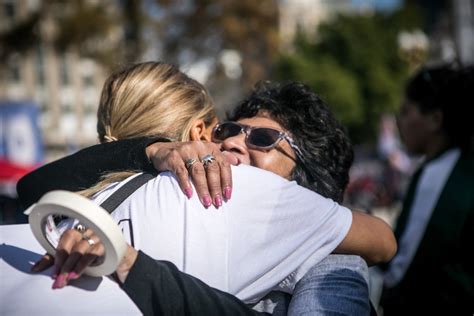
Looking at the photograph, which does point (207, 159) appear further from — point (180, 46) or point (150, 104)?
point (180, 46)

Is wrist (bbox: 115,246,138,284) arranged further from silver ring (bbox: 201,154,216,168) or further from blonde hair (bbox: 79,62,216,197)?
blonde hair (bbox: 79,62,216,197)

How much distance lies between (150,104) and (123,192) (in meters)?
0.44

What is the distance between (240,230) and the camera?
5.76ft

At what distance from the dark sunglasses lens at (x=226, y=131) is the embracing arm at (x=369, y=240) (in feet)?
1.57

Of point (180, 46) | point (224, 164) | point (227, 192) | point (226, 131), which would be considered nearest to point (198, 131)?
point (226, 131)

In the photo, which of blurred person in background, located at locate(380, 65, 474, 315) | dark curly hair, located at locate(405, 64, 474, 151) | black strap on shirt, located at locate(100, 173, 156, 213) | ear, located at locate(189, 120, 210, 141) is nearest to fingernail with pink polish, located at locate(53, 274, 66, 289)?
black strap on shirt, located at locate(100, 173, 156, 213)

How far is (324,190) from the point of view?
222 centimetres

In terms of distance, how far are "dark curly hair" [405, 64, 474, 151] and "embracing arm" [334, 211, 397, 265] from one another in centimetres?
176

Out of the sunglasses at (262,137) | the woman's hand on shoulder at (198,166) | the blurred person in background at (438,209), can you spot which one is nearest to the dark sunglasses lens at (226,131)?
the sunglasses at (262,137)

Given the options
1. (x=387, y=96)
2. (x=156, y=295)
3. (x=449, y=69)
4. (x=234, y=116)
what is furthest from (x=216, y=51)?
(x=387, y=96)

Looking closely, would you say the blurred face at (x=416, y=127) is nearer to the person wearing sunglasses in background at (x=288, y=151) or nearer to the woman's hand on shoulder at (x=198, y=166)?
the person wearing sunglasses in background at (x=288, y=151)

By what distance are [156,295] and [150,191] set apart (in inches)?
12.0

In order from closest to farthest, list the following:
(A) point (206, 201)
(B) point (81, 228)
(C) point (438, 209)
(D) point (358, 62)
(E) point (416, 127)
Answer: (B) point (81, 228), (A) point (206, 201), (C) point (438, 209), (E) point (416, 127), (D) point (358, 62)

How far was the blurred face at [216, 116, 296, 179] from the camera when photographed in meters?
2.24
